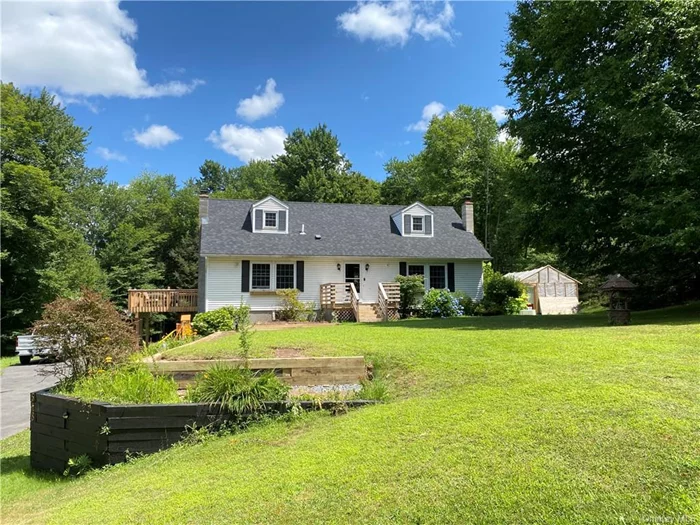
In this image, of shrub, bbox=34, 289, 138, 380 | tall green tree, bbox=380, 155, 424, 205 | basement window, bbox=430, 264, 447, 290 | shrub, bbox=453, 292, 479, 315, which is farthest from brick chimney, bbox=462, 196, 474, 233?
shrub, bbox=34, 289, 138, 380

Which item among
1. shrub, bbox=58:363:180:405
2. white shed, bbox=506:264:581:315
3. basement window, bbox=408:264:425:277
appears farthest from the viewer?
white shed, bbox=506:264:581:315

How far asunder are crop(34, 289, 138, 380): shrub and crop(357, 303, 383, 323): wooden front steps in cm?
1300

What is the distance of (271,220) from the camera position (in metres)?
21.6

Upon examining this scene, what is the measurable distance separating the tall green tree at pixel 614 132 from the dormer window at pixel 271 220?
12090 millimetres

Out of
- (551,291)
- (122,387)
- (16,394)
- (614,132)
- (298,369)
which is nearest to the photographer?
(122,387)

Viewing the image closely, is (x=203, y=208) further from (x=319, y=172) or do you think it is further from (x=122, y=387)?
(x=319, y=172)

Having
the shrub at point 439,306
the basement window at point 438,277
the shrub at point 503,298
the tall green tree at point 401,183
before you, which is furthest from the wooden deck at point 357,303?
the tall green tree at point 401,183

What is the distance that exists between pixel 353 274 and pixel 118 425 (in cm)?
1664

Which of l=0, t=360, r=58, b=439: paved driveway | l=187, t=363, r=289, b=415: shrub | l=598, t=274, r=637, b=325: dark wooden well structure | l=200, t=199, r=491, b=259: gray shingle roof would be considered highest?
l=200, t=199, r=491, b=259: gray shingle roof

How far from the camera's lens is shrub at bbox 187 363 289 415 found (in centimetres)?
523

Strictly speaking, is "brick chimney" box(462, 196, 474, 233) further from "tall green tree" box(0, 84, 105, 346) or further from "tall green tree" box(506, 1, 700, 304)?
"tall green tree" box(0, 84, 105, 346)

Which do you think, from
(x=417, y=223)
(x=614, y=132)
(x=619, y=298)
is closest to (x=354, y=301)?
(x=417, y=223)

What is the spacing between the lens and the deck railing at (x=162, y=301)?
20.2m

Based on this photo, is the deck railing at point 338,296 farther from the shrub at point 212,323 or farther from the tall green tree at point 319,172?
the tall green tree at point 319,172
